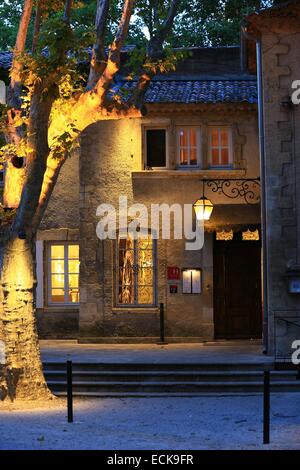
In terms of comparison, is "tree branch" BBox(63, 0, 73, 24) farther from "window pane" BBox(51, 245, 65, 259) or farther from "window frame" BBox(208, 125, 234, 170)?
"window pane" BBox(51, 245, 65, 259)

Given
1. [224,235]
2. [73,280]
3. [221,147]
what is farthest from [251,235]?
[73,280]

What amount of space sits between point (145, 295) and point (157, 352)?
2.98 meters

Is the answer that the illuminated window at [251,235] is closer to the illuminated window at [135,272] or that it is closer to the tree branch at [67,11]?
the illuminated window at [135,272]

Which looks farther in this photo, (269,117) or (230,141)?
(230,141)

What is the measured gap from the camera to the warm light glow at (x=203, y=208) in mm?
22172

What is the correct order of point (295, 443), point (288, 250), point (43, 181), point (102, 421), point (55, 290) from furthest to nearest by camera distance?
point (55, 290) < point (288, 250) < point (43, 181) < point (102, 421) < point (295, 443)

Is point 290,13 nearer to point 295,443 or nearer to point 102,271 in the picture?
point 102,271

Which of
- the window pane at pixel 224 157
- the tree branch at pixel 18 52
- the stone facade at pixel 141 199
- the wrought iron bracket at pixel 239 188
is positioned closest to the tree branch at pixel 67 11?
the tree branch at pixel 18 52

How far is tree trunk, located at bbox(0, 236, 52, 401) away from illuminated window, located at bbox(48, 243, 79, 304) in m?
8.26

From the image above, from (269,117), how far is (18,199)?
5.74 meters

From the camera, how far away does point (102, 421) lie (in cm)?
1423

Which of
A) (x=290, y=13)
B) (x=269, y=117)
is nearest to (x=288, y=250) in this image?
(x=269, y=117)

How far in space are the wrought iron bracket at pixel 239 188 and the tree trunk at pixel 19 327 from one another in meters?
7.92

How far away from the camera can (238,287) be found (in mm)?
23844
